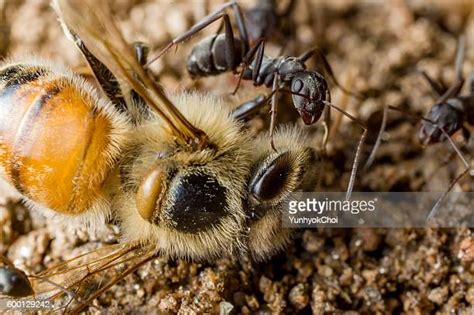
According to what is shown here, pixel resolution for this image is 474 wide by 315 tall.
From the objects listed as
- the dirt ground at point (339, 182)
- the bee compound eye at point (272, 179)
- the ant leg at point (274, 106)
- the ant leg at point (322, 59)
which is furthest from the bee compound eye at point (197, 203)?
the ant leg at point (322, 59)

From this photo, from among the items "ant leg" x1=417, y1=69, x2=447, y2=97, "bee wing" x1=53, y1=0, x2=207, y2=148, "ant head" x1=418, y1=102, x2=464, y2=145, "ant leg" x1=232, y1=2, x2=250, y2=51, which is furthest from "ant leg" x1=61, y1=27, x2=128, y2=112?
"ant leg" x1=417, y1=69, x2=447, y2=97

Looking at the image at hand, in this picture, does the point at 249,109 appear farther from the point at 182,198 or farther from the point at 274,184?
the point at 182,198

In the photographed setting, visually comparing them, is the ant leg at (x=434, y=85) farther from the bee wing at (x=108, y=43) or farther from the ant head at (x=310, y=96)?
the bee wing at (x=108, y=43)

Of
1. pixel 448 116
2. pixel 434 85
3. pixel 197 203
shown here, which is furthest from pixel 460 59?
pixel 197 203

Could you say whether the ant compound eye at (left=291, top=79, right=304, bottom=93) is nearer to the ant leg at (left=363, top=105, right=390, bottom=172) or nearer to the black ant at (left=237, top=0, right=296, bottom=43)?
the ant leg at (left=363, top=105, right=390, bottom=172)

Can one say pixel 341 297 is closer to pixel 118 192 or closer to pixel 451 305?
pixel 451 305

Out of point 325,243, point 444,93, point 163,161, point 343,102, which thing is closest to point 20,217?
point 163,161

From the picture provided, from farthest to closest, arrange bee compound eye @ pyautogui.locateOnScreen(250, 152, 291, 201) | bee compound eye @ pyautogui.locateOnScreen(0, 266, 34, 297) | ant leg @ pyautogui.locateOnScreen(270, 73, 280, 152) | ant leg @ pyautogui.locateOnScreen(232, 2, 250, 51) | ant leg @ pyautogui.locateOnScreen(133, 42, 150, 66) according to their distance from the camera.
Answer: ant leg @ pyautogui.locateOnScreen(232, 2, 250, 51)
ant leg @ pyautogui.locateOnScreen(133, 42, 150, 66)
ant leg @ pyautogui.locateOnScreen(270, 73, 280, 152)
bee compound eye @ pyautogui.locateOnScreen(250, 152, 291, 201)
bee compound eye @ pyautogui.locateOnScreen(0, 266, 34, 297)
